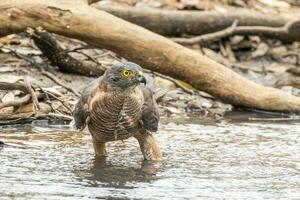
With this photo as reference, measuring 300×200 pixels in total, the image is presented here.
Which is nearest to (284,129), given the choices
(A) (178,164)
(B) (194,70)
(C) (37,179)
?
(B) (194,70)

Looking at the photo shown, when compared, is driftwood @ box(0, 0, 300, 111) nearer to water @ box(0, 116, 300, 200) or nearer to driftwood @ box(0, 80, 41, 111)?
water @ box(0, 116, 300, 200)

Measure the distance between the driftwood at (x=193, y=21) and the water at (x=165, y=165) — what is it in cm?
345

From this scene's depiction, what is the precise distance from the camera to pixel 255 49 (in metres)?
14.6

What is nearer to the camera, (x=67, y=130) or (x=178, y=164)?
(x=178, y=164)

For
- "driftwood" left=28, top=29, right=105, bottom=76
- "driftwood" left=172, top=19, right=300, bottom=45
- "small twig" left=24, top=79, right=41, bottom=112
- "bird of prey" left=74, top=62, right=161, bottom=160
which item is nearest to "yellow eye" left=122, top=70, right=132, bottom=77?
"bird of prey" left=74, top=62, right=161, bottom=160

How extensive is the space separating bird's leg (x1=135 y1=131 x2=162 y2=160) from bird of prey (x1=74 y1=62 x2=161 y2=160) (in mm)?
153

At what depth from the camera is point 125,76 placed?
301 inches

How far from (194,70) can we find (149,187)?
3580mm

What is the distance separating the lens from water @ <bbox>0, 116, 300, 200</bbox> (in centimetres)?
704

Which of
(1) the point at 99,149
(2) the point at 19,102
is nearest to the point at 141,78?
(1) the point at 99,149

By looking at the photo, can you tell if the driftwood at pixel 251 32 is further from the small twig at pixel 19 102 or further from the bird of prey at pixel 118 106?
the bird of prey at pixel 118 106

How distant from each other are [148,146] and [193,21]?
5895 millimetres

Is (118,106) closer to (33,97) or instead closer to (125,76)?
(125,76)

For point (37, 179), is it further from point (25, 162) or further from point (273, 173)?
point (273, 173)
